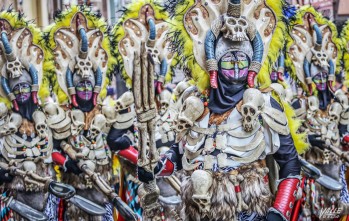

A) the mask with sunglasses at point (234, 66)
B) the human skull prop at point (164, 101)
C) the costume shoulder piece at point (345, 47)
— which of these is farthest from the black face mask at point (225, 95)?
the costume shoulder piece at point (345, 47)

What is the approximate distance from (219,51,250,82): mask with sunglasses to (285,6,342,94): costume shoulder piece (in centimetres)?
442

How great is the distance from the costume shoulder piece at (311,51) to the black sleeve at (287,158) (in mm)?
4623

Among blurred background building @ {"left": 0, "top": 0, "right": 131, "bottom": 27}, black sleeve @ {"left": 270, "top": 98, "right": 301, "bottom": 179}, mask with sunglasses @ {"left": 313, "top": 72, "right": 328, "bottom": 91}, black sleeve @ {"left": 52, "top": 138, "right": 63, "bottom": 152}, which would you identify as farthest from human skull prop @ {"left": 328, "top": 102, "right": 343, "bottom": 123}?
blurred background building @ {"left": 0, "top": 0, "right": 131, "bottom": 27}

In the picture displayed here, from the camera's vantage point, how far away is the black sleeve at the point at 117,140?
10273 millimetres

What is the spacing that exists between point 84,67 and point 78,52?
0.20 meters

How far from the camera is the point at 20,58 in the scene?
10.1m

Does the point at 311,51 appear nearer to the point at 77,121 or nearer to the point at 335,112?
the point at 335,112

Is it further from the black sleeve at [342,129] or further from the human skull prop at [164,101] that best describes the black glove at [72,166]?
the black sleeve at [342,129]

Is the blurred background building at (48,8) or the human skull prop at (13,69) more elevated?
the human skull prop at (13,69)

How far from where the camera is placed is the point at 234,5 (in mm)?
6414

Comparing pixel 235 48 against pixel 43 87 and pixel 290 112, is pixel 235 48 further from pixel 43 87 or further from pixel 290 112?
pixel 43 87

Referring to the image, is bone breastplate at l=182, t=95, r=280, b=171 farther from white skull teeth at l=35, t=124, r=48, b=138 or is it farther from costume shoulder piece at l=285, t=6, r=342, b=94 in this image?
costume shoulder piece at l=285, t=6, r=342, b=94

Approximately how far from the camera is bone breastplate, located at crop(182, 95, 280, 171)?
244 inches

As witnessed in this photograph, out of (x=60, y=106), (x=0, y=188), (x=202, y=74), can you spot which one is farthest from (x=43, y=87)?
(x=202, y=74)
